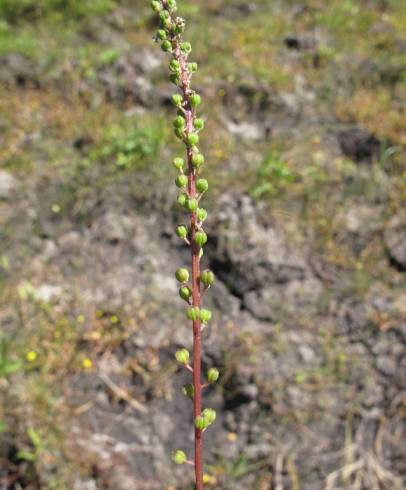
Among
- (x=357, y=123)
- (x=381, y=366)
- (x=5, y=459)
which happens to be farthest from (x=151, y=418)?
(x=357, y=123)

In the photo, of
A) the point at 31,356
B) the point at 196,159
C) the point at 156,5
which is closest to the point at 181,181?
the point at 196,159

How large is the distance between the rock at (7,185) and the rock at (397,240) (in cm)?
307

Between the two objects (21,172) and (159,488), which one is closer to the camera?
(159,488)

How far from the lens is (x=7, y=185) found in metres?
4.55

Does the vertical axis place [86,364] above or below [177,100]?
below

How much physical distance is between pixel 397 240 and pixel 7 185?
10.5 ft

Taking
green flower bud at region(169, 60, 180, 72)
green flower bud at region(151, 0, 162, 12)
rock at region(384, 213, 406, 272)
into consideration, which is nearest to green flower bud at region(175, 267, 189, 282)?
green flower bud at region(169, 60, 180, 72)

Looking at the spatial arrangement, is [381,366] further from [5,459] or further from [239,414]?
[5,459]

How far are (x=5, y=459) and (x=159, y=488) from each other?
91 centimetres

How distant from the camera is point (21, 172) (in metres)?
4.66

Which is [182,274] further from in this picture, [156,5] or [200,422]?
[156,5]

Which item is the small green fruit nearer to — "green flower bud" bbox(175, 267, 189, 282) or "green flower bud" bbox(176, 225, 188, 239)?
"green flower bud" bbox(176, 225, 188, 239)

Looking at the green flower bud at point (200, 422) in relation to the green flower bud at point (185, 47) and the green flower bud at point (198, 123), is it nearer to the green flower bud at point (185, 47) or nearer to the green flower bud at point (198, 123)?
the green flower bud at point (198, 123)

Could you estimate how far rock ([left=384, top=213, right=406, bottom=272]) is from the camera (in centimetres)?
411
